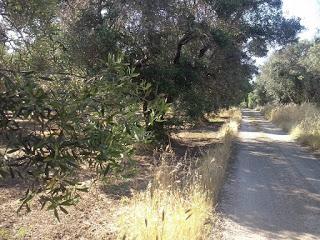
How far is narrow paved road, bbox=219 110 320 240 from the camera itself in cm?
696

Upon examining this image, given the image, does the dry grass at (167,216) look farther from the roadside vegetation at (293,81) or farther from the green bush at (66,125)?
the roadside vegetation at (293,81)

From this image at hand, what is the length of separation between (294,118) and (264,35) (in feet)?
41.9

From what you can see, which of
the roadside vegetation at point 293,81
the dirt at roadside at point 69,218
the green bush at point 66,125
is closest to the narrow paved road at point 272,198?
the dirt at roadside at point 69,218

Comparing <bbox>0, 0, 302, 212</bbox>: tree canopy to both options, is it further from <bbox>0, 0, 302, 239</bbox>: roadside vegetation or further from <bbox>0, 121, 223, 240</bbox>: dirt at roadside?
<bbox>0, 121, 223, 240</bbox>: dirt at roadside

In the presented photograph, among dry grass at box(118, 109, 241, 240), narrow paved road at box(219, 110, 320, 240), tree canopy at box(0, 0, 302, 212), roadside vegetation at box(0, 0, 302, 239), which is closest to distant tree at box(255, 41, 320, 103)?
tree canopy at box(0, 0, 302, 212)

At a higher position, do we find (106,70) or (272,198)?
(106,70)

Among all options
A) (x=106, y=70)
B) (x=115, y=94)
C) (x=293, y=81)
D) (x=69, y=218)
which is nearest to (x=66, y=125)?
(x=115, y=94)

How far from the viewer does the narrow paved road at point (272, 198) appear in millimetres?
6957

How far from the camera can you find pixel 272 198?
9031 mm

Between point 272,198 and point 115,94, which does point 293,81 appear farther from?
point 115,94

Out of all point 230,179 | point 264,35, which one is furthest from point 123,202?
point 264,35

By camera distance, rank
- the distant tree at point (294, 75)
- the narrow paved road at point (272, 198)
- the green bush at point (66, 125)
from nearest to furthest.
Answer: the green bush at point (66, 125) < the narrow paved road at point (272, 198) < the distant tree at point (294, 75)

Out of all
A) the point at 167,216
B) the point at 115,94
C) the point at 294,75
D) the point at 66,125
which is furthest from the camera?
the point at 294,75

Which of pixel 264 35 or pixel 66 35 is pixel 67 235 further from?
pixel 264 35
